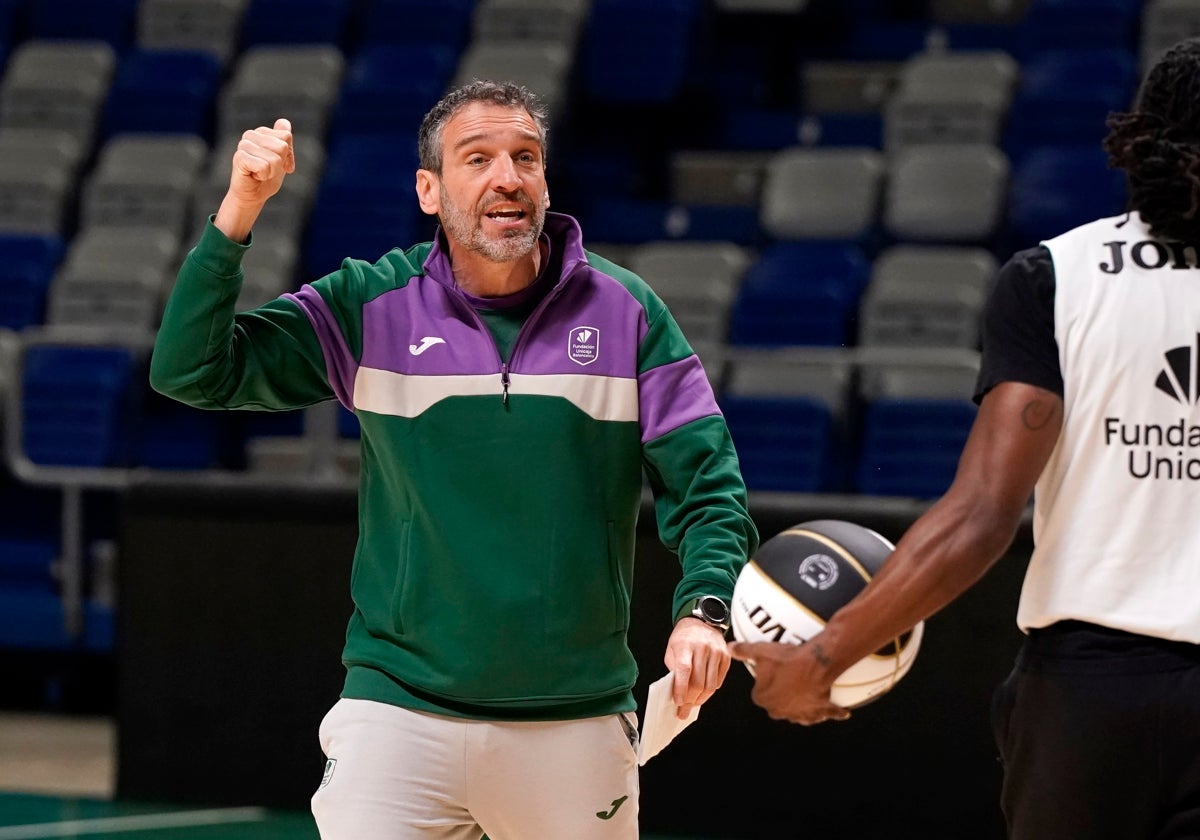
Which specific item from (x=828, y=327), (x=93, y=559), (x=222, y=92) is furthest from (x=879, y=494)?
(x=222, y=92)

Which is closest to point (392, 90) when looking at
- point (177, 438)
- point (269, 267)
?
point (269, 267)

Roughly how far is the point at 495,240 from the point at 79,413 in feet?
20.8

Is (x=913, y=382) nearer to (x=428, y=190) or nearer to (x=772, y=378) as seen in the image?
(x=772, y=378)

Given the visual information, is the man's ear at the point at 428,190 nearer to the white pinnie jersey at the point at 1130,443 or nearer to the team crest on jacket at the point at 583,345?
the team crest on jacket at the point at 583,345

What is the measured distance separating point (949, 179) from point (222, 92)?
4.76 metres

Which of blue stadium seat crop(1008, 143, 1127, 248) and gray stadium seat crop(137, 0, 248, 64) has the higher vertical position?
gray stadium seat crop(137, 0, 248, 64)

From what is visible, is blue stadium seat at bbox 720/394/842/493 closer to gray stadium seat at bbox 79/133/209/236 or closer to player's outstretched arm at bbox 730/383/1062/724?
gray stadium seat at bbox 79/133/209/236

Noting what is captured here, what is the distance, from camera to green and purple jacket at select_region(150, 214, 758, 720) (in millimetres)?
3570

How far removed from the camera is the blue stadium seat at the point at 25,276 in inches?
408

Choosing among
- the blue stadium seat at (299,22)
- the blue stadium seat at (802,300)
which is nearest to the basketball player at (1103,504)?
the blue stadium seat at (802,300)

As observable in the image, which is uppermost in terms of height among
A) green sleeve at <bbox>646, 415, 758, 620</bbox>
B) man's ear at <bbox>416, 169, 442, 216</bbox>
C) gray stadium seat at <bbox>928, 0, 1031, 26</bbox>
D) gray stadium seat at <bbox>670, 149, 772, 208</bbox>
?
gray stadium seat at <bbox>928, 0, 1031, 26</bbox>

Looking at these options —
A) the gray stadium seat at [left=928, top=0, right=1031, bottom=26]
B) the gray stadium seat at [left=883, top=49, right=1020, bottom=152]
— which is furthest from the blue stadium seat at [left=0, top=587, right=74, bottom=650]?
the gray stadium seat at [left=928, top=0, right=1031, bottom=26]

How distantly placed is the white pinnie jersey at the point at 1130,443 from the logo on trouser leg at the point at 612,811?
1.22m

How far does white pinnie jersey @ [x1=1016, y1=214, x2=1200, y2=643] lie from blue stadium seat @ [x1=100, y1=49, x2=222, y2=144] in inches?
380
